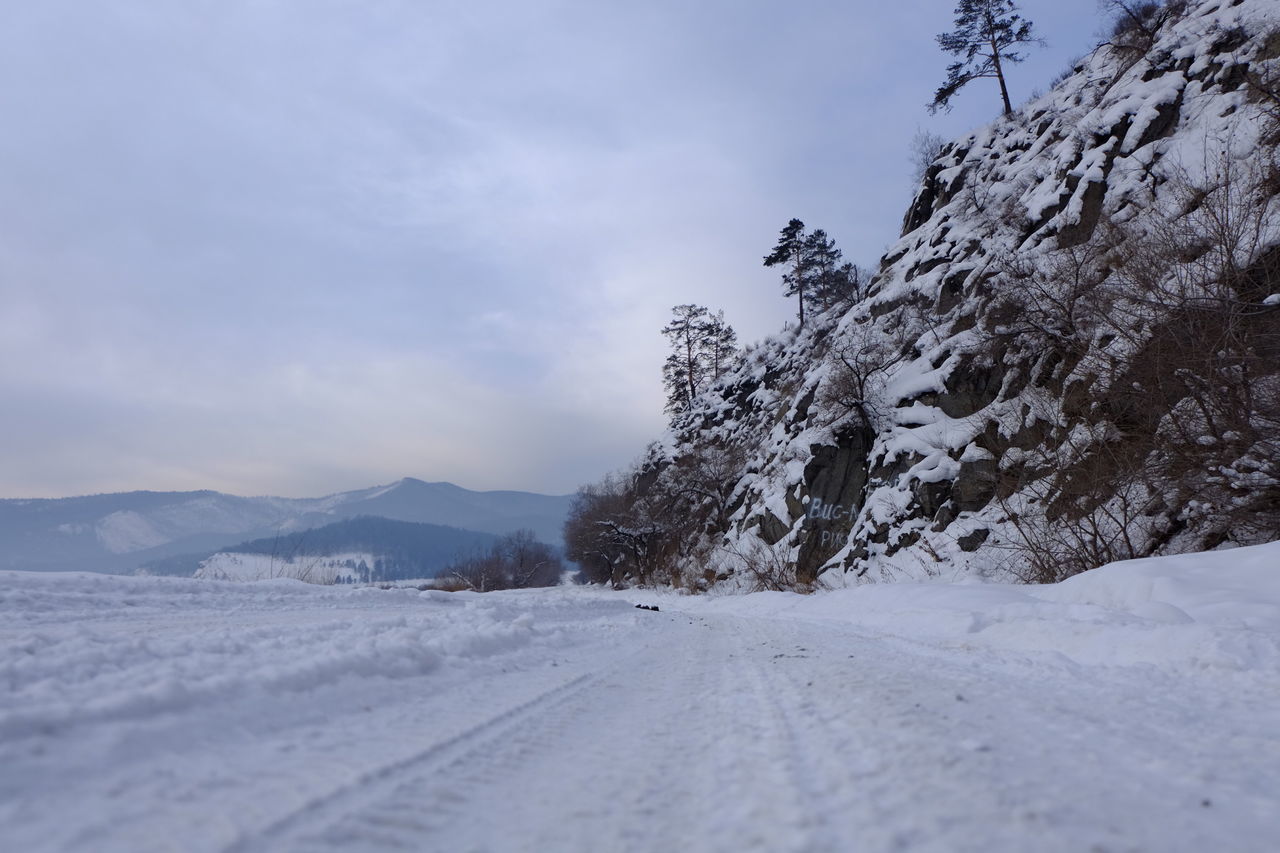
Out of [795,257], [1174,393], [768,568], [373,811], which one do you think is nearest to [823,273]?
[795,257]

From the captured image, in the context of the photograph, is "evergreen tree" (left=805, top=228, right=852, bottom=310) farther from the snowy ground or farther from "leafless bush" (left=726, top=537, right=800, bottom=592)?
the snowy ground

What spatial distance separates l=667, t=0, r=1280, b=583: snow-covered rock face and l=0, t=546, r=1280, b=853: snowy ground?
6097 mm

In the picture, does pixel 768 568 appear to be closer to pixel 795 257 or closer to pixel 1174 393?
pixel 1174 393

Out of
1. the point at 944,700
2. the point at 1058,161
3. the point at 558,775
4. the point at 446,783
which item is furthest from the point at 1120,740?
the point at 1058,161

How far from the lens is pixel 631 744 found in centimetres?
272

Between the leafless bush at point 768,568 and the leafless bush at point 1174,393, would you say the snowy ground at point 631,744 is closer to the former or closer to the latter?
the leafless bush at point 1174,393

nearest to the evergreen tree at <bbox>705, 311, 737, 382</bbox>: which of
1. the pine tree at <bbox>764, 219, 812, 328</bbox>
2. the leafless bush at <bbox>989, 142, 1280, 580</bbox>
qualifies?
the pine tree at <bbox>764, 219, 812, 328</bbox>

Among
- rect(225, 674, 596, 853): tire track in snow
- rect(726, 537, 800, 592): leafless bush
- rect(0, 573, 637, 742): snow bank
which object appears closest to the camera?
rect(225, 674, 596, 853): tire track in snow

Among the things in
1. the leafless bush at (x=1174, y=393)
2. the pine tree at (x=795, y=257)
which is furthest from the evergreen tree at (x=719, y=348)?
the leafless bush at (x=1174, y=393)

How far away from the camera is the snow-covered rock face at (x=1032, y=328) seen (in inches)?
386

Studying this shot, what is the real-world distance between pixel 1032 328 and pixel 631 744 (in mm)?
16358

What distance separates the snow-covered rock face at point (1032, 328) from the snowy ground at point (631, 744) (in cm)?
610

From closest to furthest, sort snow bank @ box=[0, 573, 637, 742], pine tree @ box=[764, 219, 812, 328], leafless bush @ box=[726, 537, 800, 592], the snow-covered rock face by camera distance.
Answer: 1. snow bank @ box=[0, 573, 637, 742]
2. the snow-covered rock face
3. leafless bush @ box=[726, 537, 800, 592]
4. pine tree @ box=[764, 219, 812, 328]

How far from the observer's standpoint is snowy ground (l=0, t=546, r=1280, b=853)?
5.54ft
